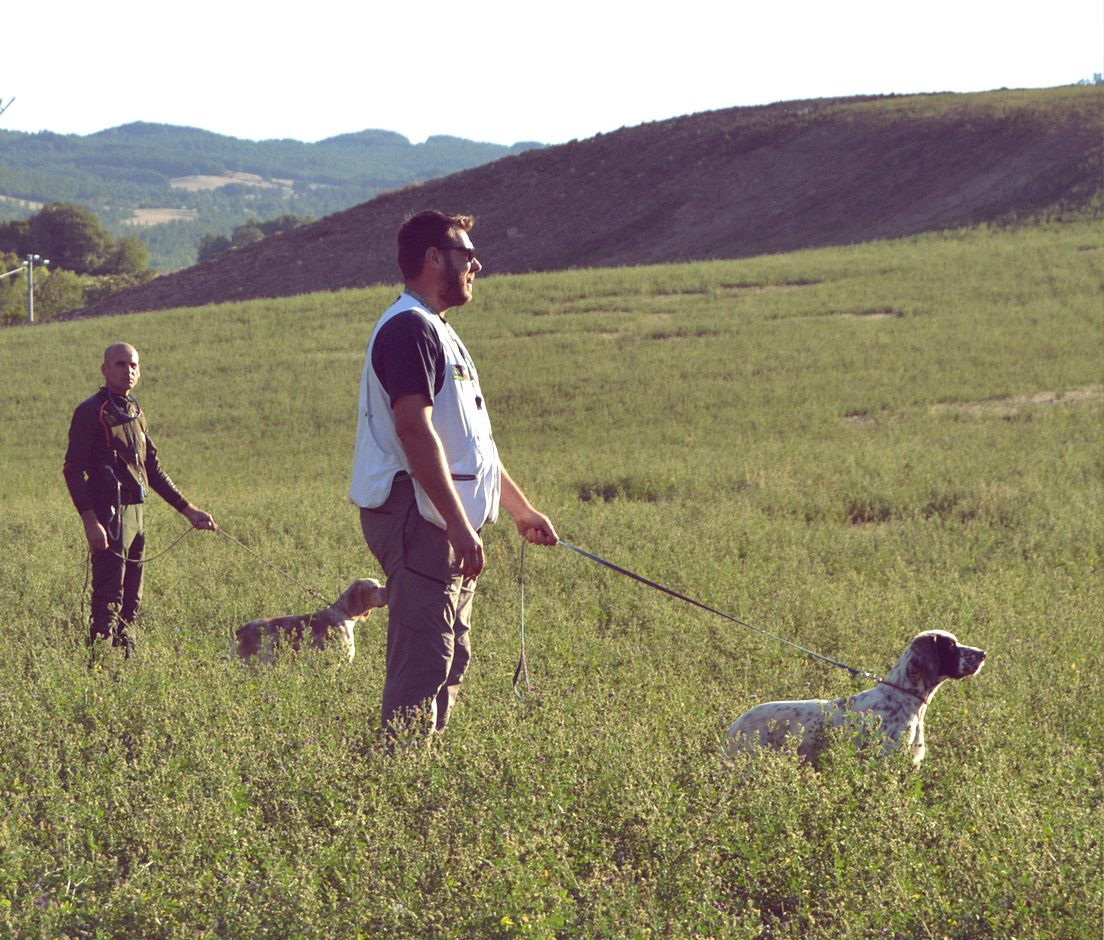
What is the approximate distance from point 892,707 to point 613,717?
111cm

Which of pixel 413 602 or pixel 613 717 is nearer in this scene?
pixel 413 602

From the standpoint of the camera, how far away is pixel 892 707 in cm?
381

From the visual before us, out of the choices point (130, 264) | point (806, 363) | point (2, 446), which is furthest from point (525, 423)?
point (130, 264)

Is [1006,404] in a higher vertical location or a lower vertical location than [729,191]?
lower

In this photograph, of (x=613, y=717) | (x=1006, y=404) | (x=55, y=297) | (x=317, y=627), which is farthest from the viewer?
(x=55, y=297)

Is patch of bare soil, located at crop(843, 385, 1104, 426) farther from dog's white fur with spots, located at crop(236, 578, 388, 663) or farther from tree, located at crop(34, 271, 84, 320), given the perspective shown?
tree, located at crop(34, 271, 84, 320)

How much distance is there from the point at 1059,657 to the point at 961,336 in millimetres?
14698

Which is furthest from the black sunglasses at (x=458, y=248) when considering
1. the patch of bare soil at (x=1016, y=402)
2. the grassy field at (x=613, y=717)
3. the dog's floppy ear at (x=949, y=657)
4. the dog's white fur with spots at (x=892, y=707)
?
the patch of bare soil at (x=1016, y=402)

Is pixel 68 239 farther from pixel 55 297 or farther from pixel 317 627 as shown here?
pixel 317 627

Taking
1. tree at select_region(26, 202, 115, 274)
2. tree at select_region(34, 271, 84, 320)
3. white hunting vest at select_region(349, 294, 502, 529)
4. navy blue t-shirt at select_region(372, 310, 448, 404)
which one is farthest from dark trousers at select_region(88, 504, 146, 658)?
tree at select_region(26, 202, 115, 274)

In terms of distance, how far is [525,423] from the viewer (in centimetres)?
1529

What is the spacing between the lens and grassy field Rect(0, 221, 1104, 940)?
264 cm

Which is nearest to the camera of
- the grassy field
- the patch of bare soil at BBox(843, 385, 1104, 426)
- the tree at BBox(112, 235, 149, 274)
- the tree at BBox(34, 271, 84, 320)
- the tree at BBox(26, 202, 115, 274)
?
the grassy field

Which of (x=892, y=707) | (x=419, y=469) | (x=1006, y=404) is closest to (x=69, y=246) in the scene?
(x=1006, y=404)
